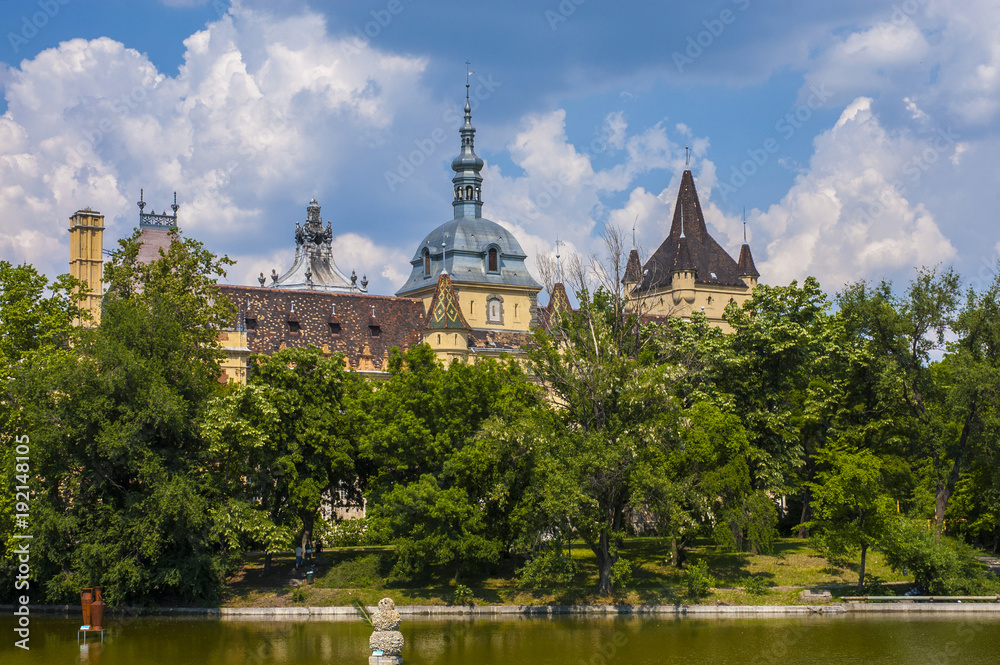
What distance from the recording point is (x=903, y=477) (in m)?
44.7

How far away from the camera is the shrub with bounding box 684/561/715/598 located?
38.0 metres

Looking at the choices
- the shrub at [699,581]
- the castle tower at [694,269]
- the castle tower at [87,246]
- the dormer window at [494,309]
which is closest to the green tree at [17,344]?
the castle tower at [87,246]

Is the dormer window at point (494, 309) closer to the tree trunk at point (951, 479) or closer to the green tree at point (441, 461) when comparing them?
the green tree at point (441, 461)

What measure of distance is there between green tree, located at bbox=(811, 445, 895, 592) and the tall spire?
1858 inches

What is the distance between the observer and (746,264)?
98688mm

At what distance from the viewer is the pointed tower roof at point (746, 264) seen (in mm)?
98000

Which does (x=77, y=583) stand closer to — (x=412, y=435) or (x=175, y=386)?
(x=175, y=386)

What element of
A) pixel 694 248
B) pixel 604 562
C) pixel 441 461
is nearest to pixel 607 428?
pixel 604 562

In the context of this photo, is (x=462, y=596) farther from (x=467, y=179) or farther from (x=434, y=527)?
(x=467, y=179)

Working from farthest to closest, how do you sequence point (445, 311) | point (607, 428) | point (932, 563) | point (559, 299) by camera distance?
1. point (559, 299)
2. point (445, 311)
3. point (607, 428)
4. point (932, 563)

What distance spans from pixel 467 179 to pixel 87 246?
3636cm

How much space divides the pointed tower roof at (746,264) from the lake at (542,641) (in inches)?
2528

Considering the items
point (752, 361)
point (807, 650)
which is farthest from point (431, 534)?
point (752, 361)

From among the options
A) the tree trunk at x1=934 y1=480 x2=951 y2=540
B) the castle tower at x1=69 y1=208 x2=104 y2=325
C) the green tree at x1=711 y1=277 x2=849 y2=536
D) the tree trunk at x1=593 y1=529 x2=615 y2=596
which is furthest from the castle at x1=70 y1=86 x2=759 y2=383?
the tree trunk at x1=934 y1=480 x2=951 y2=540
